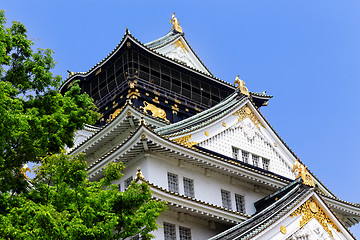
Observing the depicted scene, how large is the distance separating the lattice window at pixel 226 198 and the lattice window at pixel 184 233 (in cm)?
350

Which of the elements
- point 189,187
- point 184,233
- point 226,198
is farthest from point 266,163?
point 184,233

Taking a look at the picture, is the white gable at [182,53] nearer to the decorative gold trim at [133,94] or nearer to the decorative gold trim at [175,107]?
the decorative gold trim at [175,107]

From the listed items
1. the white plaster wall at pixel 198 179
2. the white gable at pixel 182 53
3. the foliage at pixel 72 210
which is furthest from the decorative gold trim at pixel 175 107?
the foliage at pixel 72 210

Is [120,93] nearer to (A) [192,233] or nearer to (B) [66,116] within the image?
(A) [192,233]

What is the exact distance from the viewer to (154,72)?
133 feet

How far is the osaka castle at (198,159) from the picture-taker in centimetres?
2650

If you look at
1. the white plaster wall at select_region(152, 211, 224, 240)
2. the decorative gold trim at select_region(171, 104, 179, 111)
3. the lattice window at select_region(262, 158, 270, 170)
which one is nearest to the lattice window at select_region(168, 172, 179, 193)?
the white plaster wall at select_region(152, 211, 224, 240)

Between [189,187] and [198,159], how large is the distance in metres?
1.62

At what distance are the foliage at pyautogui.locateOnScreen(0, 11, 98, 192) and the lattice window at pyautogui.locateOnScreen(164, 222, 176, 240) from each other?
7.88 metres

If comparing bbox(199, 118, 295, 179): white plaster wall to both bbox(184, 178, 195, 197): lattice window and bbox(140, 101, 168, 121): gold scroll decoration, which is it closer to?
bbox(184, 178, 195, 197): lattice window

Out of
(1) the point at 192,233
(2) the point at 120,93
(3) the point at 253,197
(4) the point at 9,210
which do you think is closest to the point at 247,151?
(3) the point at 253,197

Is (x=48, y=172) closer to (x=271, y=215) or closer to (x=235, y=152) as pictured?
(x=271, y=215)

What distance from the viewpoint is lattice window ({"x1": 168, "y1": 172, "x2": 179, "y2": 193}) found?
28.7m

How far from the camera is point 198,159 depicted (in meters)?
29.0
